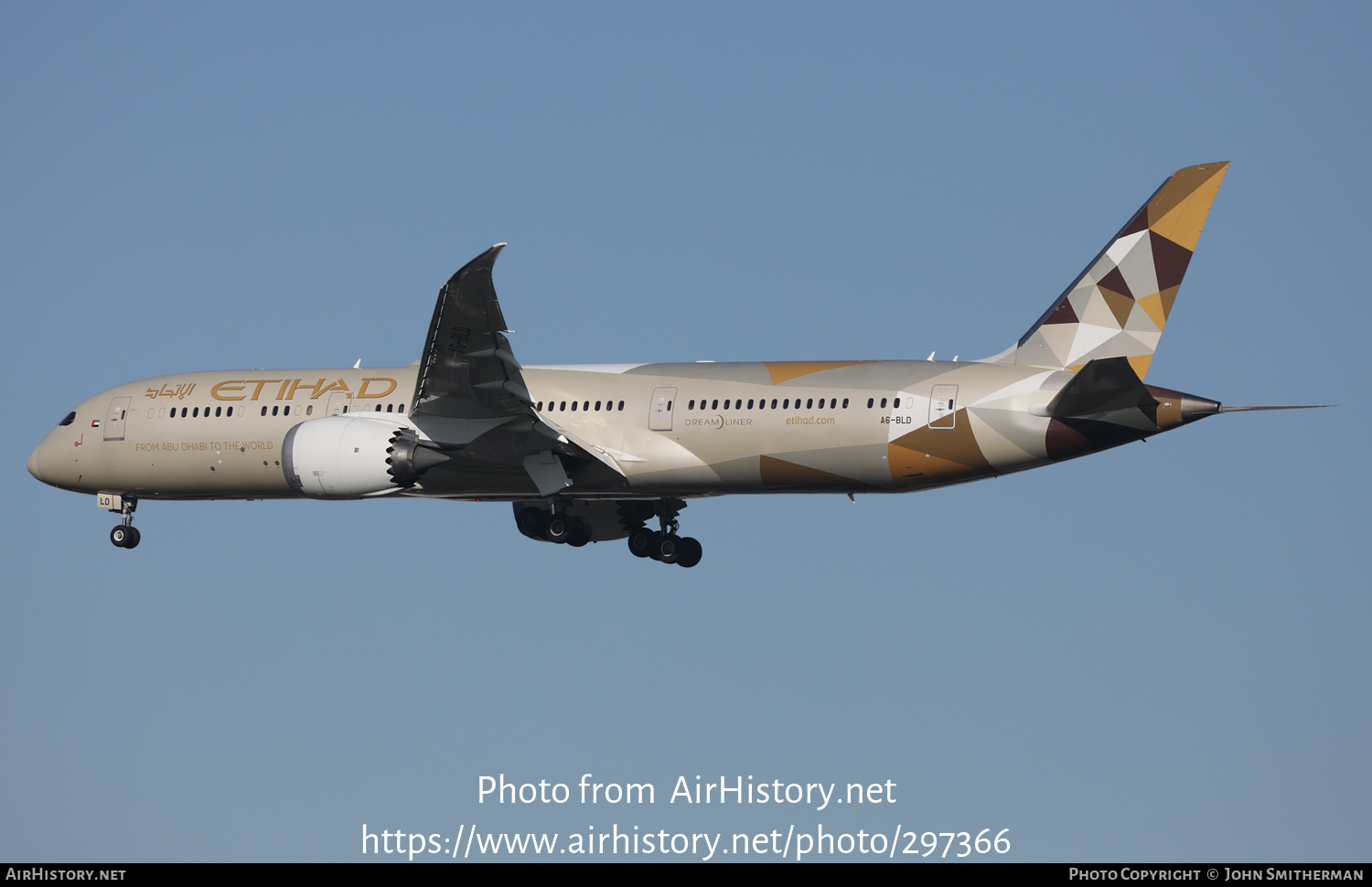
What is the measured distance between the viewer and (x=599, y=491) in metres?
35.4

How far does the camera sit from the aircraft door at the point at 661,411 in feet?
113

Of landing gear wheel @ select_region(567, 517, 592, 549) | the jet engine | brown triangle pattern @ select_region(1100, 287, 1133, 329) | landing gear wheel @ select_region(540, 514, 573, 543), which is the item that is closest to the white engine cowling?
the jet engine

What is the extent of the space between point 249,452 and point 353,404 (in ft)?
8.96

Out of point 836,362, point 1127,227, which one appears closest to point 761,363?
point 836,362

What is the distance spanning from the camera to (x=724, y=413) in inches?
1329

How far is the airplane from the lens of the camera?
3116cm

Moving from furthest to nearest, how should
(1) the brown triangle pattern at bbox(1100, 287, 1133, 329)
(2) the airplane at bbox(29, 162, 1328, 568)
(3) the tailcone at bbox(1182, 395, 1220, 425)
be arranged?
(1) the brown triangle pattern at bbox(1100, 287, 1133, 329)
(2) the airplane at bbox(29, 162, 1328, 568)
(3) the tailcone at bbox(1182, 395, 1220, 425)

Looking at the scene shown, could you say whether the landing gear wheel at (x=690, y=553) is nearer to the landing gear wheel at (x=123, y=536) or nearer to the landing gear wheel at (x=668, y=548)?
the landing gear wheel at (x=668, y=548)

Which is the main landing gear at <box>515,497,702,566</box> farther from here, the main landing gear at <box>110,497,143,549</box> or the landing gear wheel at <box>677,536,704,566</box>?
the main landing gear at <box>110,497,143,549</box>

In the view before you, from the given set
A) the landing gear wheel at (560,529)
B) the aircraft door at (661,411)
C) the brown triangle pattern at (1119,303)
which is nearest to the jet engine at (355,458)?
the aircraft door at (661,411)

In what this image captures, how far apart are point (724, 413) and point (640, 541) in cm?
652

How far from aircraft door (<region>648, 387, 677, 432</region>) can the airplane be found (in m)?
0.04
